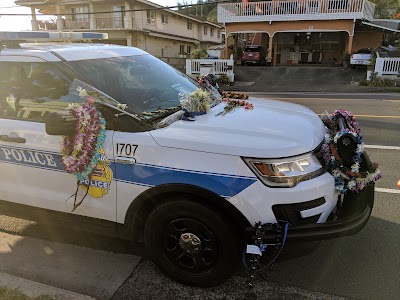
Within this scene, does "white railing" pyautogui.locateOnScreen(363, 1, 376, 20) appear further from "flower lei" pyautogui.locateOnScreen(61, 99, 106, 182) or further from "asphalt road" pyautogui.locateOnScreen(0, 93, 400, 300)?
"flower lei" pyautogui.locateOnScreen(61, 99, 106, 182)

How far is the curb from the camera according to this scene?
2.73 m

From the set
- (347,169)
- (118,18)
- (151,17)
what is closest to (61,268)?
(347,169)

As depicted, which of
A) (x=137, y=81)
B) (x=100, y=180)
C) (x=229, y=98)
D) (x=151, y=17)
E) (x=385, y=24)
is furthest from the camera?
(x=151, y=17)

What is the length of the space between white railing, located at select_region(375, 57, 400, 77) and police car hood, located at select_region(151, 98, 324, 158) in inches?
720

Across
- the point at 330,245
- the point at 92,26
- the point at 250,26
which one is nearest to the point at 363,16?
the point at 250,26

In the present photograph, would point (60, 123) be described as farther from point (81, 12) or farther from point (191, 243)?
point (81, 12)

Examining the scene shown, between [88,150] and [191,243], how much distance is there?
106 centimetres

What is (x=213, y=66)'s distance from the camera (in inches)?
840

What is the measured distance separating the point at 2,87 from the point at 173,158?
1947 millimetres

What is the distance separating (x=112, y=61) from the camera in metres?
3.49

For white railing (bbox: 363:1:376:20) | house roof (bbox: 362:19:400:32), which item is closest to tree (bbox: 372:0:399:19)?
house roof (bbox: 362:19:400:32)

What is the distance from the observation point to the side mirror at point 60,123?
2723 millimetres

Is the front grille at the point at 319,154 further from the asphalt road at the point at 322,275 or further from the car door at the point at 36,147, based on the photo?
the car door at the point at 36,147

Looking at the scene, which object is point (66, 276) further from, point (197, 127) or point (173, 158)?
point (197, 127)
